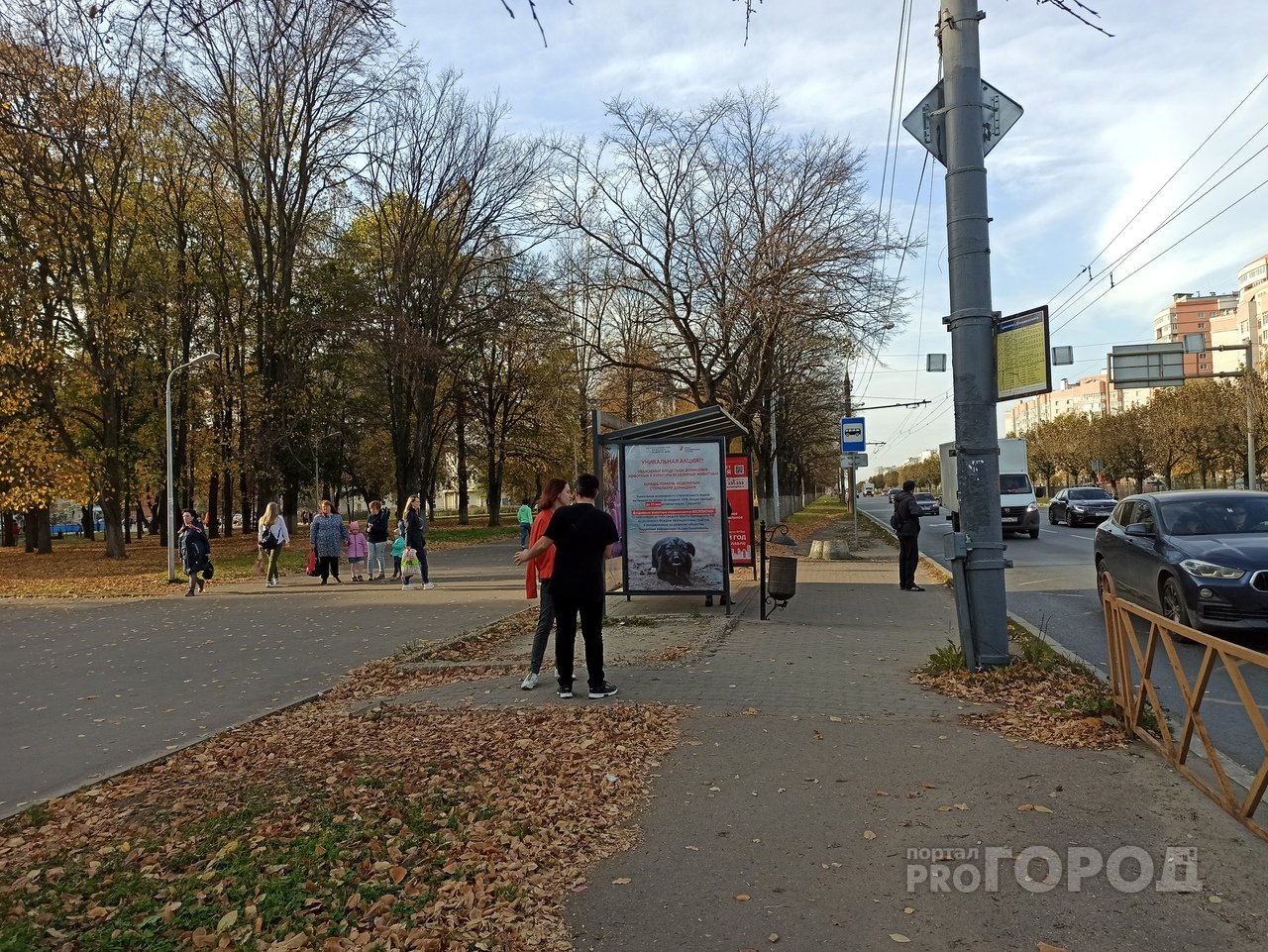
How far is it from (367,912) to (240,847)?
40.7 inches

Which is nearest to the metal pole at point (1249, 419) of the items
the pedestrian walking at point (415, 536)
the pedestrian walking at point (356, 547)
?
the pedestrian walking at point (415, 536)

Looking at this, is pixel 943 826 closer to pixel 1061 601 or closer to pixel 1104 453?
pixel 1061 601

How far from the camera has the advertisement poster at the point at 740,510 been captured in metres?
16.8

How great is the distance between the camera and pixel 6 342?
23562mm

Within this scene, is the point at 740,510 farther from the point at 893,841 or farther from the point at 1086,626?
the point at 893,841

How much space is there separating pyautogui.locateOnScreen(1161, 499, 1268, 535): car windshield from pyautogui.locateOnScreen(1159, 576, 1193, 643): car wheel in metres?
0.81

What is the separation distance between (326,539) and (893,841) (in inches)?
683

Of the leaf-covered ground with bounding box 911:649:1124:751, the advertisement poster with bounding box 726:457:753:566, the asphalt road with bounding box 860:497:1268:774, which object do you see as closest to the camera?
the leaf-covered ground with bounding box 911:649:1124:751

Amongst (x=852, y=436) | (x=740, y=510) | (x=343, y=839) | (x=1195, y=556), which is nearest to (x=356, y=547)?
(x=740, y=510)

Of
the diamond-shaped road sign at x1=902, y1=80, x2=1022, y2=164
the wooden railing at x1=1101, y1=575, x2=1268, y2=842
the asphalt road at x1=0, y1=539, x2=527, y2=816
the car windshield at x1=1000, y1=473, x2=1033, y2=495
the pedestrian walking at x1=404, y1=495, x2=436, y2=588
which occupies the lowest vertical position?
the asphalt road at x1=0, y1=539, x2=527, y2=816

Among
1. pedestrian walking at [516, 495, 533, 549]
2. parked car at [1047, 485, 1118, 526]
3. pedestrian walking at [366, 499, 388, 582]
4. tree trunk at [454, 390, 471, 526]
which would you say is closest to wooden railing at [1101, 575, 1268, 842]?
pedestrian walking at [366, 499, 388, 582]

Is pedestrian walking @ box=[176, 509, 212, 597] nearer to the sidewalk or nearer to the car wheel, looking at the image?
the sidewalk

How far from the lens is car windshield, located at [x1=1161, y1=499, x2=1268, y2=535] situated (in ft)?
31.8

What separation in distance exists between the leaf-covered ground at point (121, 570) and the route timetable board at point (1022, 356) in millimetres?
17665
